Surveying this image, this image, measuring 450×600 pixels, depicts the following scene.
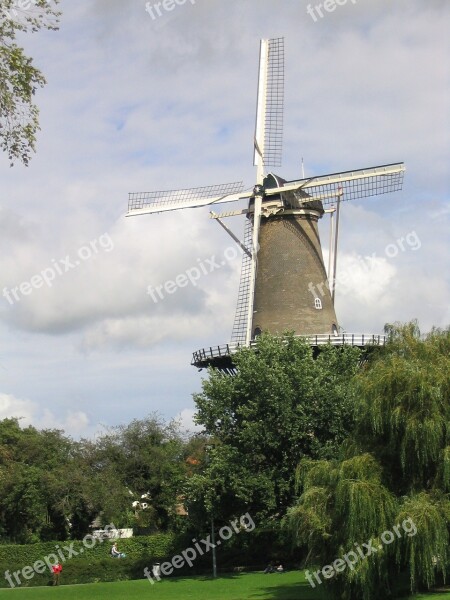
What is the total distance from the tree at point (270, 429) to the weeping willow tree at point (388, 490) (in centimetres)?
789

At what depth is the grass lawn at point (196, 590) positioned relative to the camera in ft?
96.6

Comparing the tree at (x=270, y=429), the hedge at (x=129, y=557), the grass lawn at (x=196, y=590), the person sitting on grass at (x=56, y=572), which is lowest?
the grass lawn at (x=196, y=590)

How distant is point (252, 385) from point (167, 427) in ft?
74.0

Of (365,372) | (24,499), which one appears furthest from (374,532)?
(24,499)

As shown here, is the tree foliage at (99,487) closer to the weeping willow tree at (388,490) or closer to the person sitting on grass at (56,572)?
the person sitting on grass at (56,572)

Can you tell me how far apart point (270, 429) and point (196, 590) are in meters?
6.72

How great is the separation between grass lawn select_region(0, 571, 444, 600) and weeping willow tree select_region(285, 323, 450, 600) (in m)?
1.84

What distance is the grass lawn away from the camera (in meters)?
29.5

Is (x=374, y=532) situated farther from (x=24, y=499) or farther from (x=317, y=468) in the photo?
(x=24, y=499)

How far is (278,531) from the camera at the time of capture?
39.2 metres

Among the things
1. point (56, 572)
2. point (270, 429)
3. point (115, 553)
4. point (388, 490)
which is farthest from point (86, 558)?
point (388, 490)

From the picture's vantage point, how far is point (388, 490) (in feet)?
82.0

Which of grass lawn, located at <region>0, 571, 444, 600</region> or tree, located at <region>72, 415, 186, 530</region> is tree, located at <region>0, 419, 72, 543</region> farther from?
grass lawn, located at <region>0, 571, 444, 600</region>

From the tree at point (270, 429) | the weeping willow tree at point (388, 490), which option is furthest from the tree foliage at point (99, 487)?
the weeping willow tree at point (388, 490)
